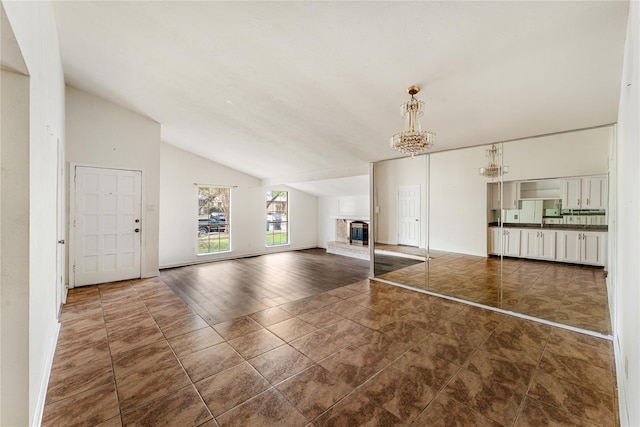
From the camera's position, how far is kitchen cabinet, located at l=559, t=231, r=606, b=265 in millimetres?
3266

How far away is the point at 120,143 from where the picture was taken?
4.75 m

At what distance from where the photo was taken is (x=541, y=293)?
3492 millimetres

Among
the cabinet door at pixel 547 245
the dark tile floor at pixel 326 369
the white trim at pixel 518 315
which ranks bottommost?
the dark tile floor at pixel 326 369

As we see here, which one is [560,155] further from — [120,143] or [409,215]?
[120,143]

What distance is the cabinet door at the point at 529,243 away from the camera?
3.69 metres

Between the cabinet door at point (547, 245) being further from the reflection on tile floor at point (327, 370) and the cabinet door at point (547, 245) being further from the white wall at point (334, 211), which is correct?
the white wall at point (334, 211)

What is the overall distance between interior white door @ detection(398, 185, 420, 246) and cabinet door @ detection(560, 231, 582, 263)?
6.11ft

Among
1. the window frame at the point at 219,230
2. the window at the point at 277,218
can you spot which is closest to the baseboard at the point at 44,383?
the window frame at the point at 219,230

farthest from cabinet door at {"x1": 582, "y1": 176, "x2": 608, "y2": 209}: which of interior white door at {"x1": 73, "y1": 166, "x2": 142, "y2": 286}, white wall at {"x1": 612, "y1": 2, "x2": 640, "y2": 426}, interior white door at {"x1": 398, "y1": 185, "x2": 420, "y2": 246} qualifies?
interior white door at {"x1": 73, "y1": 166, "x2": 142, "y2": 286}

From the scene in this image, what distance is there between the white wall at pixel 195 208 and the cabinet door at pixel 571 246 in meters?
6.41

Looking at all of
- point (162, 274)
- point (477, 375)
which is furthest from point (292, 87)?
point (162, 274)

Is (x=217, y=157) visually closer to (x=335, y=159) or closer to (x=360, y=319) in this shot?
(x=335, y=159)

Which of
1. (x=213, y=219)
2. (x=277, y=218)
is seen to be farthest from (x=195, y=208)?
(x=277, y=218)

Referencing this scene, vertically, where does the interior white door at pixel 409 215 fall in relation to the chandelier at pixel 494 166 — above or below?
below
